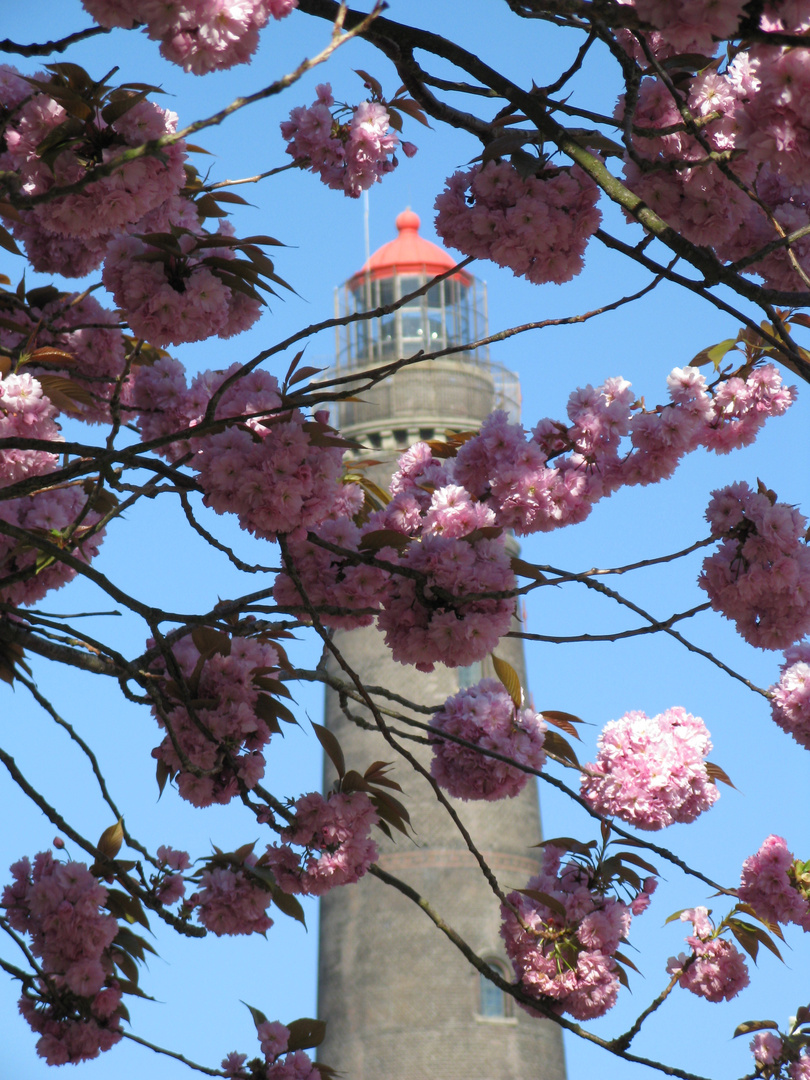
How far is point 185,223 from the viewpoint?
Answer: 6.93 feet

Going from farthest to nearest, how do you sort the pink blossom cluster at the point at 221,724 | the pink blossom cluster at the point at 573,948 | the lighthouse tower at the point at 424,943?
the lighthouse tower at the point at 424,943
the pink blossom cluster at the point at 573,948
the pink blossom cluster at the point at 221,724

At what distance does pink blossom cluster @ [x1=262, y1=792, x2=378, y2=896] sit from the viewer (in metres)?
2.34

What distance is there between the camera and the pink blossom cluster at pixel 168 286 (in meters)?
1.84

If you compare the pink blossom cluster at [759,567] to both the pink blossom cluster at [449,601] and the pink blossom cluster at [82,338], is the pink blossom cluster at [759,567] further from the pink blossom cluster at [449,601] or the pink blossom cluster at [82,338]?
the pink blossom cluster at [82,338]

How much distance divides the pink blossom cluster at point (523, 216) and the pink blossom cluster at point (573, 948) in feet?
4.03

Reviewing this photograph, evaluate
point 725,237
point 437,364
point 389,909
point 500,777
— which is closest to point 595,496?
point 500,777

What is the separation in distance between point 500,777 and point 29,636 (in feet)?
2.95

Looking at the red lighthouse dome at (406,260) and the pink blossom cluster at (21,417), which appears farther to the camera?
the red lighthouse dome at (406,260)


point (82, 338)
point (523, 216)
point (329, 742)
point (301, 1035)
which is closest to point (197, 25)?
point (523, 216)

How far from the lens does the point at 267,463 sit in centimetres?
175

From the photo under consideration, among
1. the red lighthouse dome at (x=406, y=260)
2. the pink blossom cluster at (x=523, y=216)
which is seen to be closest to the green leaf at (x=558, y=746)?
the pink blossom cluster at (x=523, y=216)

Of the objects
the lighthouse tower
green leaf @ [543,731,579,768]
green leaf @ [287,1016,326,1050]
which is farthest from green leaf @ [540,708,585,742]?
the lighthouse tower

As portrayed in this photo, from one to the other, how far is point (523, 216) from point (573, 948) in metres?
1.46

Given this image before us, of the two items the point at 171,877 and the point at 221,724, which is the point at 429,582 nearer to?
the point at 221,724
